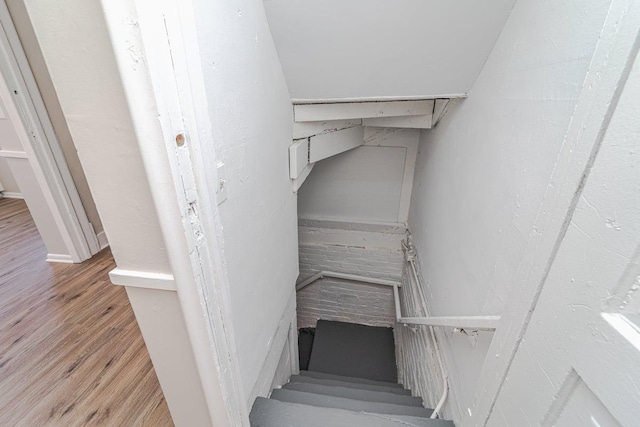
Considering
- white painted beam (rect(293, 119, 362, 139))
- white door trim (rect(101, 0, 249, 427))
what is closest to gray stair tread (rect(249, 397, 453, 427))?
white door trim (rect(101, 0, 249, 427))

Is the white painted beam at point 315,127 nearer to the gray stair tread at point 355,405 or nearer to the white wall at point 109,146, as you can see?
the white wall at point 109,146

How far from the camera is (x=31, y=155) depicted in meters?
1.87

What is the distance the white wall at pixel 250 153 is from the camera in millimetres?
729

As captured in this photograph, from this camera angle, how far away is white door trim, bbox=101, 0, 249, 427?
18.3 inches

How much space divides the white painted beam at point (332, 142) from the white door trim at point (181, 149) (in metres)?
1.12

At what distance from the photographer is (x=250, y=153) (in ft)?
3.12

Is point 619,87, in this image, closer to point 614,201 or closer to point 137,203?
point 614,201

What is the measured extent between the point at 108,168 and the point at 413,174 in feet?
8.09

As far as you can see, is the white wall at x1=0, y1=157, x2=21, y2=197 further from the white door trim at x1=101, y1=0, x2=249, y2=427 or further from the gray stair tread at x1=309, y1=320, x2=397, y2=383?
the white door trim at x1=101, y1=0, x2=249, y2=427

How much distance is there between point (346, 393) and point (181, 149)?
1.68 meters

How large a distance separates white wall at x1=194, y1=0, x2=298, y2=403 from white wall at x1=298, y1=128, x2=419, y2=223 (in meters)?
1.36

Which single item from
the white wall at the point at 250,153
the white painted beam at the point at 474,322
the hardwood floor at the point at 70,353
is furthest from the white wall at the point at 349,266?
the hardwood floor at the point at 70,353

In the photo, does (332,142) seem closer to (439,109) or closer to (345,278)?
(439,109)

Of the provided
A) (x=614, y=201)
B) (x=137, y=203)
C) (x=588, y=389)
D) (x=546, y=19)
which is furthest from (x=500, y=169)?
(x=137, y=203)
